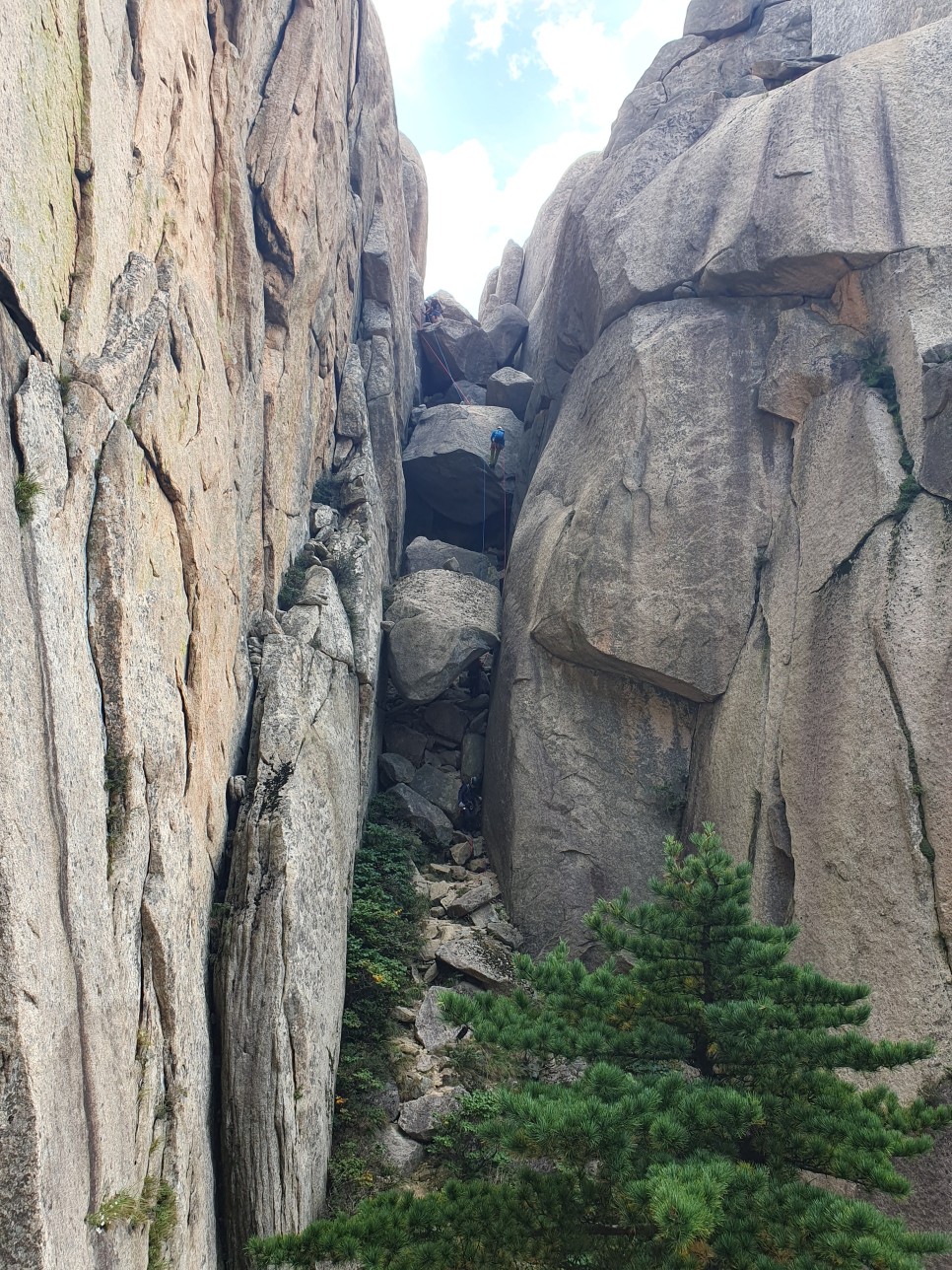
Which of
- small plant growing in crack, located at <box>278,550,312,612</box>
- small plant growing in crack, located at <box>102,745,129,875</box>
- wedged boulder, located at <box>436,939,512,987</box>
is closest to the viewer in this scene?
small plant growing in crack, located at <box>102,745,129,875</box>

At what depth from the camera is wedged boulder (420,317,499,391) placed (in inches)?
1243

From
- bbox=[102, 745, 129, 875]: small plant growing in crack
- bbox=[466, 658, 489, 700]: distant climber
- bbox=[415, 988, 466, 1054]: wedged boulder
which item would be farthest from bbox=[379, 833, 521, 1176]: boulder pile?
bbox=[102, 745, 129, 875]: small plant growing in crack

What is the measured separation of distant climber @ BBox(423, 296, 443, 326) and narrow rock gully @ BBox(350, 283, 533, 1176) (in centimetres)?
44

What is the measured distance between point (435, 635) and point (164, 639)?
1033 centimetres

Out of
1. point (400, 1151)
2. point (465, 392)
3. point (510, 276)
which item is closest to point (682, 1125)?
point (400, 1151)

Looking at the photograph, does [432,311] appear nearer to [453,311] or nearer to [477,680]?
[453,311]

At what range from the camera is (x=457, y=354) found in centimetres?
3189

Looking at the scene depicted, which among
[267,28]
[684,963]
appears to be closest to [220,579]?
[684,963]

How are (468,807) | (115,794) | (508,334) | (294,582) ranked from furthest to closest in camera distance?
(508,334)
(468,807)
(294,582)
(115,794)

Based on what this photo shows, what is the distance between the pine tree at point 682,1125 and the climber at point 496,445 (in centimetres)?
1770

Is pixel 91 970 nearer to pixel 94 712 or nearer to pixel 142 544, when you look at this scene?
pixel 94 712

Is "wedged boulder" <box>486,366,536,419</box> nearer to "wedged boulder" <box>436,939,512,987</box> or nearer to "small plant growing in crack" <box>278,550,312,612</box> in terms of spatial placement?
"small plant growing in crack" <box>278,550,312,612</box>

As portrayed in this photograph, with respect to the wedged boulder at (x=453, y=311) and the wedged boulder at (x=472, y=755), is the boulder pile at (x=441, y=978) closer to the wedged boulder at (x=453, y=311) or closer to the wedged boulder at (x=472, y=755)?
the wedged boulder at (x=472, y=755)

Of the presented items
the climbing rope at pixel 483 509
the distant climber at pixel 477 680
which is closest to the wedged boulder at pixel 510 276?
the climbing rope at pixel 483 509
